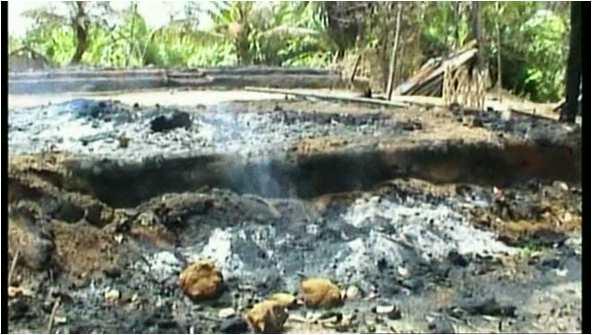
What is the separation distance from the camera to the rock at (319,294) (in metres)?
1.86

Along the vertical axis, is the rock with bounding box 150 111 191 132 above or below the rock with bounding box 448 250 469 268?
above

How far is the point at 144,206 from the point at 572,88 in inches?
37.1

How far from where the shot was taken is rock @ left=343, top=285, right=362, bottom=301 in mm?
1868

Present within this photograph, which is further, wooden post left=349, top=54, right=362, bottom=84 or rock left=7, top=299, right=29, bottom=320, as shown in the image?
wooden post left=349, top=54, right=362, bottom=84

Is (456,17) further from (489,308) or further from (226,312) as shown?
(226,312)

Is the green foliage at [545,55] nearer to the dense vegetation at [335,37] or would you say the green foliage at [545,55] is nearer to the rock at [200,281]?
the dense vegetation at [335,37]

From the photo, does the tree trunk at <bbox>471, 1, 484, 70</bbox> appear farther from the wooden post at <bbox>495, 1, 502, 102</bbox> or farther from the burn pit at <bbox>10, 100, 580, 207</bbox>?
the burn pit at <bbox>10, 100, 580, 207</bbox>

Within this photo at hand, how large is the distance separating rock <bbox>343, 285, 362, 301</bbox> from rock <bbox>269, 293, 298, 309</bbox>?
0.10m

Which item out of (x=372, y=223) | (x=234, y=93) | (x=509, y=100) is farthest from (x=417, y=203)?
(x=234, y=93)

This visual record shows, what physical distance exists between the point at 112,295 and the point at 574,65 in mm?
1084

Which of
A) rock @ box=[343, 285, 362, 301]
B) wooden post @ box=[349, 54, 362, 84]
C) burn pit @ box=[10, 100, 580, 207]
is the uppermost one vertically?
wooden post @ box=[349, 54, 362, 84]

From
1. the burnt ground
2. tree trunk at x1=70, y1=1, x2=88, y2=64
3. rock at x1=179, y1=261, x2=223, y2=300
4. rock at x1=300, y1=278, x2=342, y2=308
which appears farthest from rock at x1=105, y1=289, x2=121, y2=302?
tree trunk at x1=70, y1=1, x2=88, y2=64

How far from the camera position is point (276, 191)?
6.22 feet

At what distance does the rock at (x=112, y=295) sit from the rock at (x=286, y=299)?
31 cm
